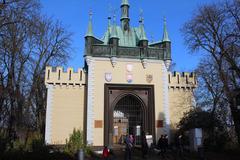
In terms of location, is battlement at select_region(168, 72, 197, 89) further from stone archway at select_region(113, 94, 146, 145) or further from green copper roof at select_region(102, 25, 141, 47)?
green copper roof at select_region(102, 25, 141, 47)

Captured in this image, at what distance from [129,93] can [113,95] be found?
156 centimetres

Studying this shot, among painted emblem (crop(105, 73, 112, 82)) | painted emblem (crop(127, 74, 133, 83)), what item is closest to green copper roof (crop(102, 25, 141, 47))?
painted emblem (crop(127, 74, 133, 83))

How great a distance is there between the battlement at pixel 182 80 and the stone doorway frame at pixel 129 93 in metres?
2.94

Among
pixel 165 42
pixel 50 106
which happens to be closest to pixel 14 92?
pixel 50 106

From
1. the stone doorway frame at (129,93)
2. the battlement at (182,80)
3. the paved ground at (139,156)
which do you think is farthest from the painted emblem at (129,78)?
the paved ground at (139,156)

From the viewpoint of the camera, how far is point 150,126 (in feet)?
98.9

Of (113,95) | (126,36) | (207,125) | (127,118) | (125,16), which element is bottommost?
(207,125)

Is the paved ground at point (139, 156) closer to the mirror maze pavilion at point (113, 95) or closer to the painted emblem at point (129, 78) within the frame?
the mirror maze pavilion at point (113, 95)

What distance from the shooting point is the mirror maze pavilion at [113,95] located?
29578 millimetres

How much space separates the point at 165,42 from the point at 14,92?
15445 mm

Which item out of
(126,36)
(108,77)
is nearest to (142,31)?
(126,36)

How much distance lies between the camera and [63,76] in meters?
31.0

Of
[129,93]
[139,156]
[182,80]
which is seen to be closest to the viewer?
[139,156]

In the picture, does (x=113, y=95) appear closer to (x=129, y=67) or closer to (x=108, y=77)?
(x=108, y=77)
